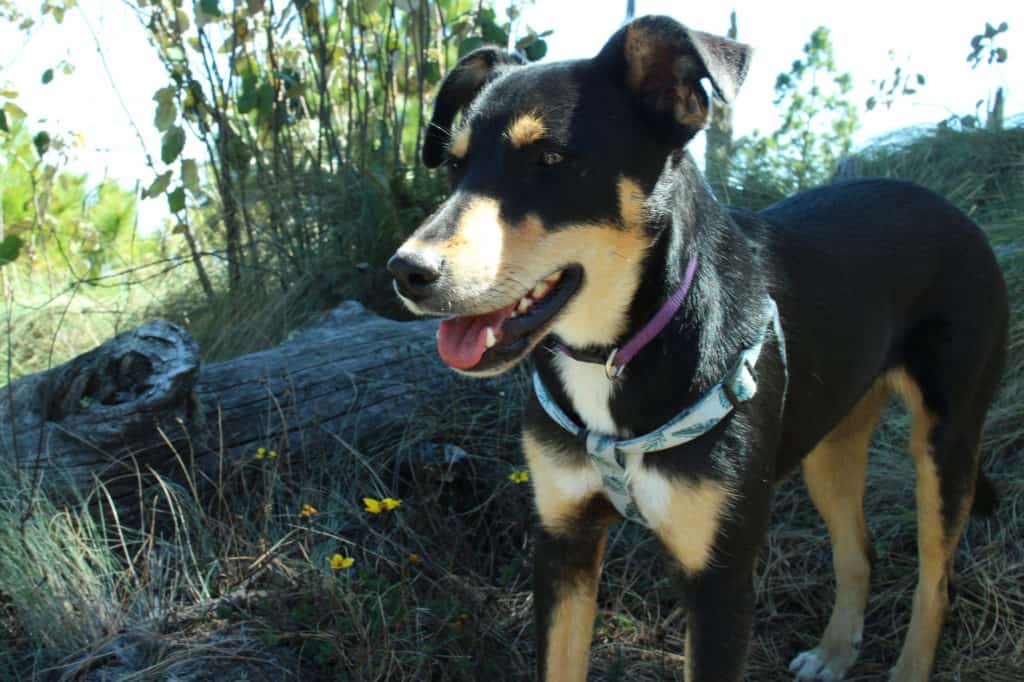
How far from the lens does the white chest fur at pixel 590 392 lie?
263 centimetres

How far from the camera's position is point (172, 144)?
493 centimetres

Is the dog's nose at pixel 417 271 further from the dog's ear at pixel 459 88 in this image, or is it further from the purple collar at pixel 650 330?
the dog's ear at pixel 459 88

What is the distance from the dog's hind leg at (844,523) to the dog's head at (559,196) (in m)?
1.54

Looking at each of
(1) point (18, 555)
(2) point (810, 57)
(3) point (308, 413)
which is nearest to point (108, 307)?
(3) point (308, 413)

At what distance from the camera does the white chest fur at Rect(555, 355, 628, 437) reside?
2.63 metres

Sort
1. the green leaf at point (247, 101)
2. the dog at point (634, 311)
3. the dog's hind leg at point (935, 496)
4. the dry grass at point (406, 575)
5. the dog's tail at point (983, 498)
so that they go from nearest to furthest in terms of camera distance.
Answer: the dog at point (634, 311), the dry grass at point (406, 575), the dog's hind leg at point (935, 496), the dog's tail at point (983, 498), the green leaf at point (247, 101)

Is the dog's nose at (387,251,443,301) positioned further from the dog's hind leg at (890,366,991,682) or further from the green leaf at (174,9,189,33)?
the green leaf at (174,9,189,33)

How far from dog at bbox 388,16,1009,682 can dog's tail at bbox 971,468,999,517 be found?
0.89 meters

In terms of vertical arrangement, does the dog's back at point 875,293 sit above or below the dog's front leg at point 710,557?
above

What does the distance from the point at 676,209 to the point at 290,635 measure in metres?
1.67

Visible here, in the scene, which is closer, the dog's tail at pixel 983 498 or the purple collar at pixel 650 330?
the purple collar at pixel 650 330

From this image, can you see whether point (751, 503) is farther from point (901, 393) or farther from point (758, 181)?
point (758, 181)

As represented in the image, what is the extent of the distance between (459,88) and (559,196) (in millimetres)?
839

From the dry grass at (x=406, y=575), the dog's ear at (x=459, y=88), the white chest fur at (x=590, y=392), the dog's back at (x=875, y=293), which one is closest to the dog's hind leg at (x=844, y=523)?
the dry grass at (x=406, y=575)
